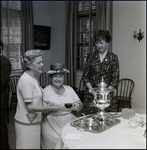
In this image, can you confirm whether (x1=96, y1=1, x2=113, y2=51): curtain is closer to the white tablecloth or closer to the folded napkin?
the white tablecloth

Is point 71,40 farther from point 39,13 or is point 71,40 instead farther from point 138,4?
point 138,4

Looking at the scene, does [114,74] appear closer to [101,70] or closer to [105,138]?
[101,70]

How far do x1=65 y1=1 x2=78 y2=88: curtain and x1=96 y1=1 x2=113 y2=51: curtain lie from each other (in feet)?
2.60

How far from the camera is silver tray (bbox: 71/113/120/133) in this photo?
1.95 meters

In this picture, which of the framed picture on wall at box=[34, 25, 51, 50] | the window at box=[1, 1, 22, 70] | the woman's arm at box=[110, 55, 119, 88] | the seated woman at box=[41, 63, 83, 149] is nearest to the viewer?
the seated woman at box=[41, 63, 83, 149]

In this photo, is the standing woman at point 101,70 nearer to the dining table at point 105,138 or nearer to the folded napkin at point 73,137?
the dining table at point 105,138

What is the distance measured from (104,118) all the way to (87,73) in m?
0.88

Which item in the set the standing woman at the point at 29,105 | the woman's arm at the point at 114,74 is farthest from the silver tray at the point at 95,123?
the woman's arm at the point at 114,74

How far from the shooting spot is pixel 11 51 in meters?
6.26

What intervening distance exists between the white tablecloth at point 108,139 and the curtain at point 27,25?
4581mm

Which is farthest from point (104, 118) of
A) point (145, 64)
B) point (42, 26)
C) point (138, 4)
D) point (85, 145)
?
point (42, 26)

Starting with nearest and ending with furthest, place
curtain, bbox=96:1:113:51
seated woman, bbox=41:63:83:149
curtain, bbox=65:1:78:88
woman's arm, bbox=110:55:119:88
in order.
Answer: seated woman, bbox=41:63:83:149 → woman's arm, bbox=110:55:119:88 → curtain, bbox=96:1:113:51 → curtain, bbox=65:1:78:88

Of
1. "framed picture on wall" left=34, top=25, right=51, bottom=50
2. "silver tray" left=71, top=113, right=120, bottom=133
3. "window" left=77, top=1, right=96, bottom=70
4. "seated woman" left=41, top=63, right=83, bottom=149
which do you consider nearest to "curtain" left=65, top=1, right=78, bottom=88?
"window" left=77, top=1, right=96, bottom=70

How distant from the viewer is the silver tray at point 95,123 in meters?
1.95
